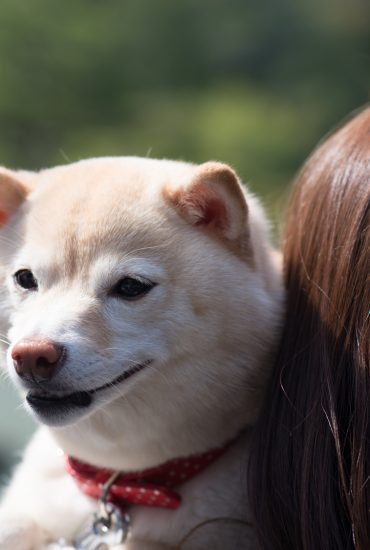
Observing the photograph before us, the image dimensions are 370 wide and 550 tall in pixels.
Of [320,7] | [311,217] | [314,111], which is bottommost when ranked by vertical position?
[314,111]

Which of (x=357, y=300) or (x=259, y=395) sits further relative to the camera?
(x=259, y=395)

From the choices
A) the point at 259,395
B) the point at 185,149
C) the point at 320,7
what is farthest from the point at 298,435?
the point at 320,7

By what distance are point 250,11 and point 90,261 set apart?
26.1ft

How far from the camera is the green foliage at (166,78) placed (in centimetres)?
805

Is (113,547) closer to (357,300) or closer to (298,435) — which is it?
(298,435)

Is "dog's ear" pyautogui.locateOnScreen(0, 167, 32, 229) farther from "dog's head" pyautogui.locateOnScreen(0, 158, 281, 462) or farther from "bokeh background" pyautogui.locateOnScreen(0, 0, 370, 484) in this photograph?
"bokeh background" pyautogui.locateOnScreen(0, 0, 370, 484)

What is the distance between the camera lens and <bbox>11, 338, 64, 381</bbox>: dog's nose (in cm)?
124

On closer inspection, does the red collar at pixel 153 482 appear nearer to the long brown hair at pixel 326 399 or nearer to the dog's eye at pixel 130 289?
the long brown hair at pixel 326 399

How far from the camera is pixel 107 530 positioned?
137 cm

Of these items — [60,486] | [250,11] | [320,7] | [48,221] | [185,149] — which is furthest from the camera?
[320,7]

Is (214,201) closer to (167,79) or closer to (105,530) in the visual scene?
(105,530)

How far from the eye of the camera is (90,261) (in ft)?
4.40

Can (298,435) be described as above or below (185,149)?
above

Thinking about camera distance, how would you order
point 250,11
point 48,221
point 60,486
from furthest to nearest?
point 250,11, point 60,486, point 48,221
